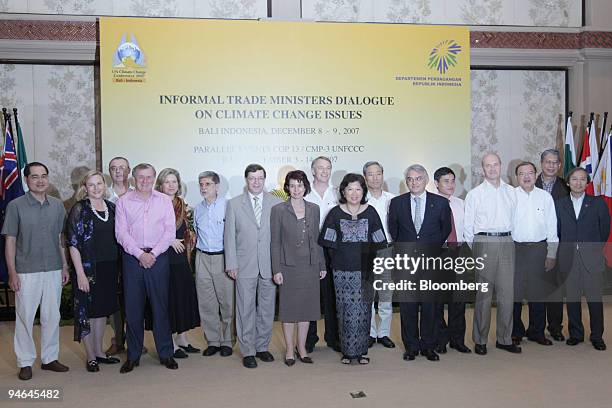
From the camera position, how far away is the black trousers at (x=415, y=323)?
5.01 m

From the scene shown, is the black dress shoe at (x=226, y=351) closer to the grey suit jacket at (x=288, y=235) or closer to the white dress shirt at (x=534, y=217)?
the grey suit jacket at (x=288, y=235)

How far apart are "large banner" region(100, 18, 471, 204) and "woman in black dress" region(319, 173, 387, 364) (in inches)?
81.8

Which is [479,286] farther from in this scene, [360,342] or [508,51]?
[508,51]

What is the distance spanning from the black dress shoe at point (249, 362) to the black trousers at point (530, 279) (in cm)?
213

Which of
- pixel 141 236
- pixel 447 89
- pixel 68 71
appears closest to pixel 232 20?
pixel 68 71

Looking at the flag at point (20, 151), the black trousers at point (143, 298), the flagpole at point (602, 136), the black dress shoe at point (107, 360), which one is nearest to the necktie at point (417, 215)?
the black trousers at point (143, 298)

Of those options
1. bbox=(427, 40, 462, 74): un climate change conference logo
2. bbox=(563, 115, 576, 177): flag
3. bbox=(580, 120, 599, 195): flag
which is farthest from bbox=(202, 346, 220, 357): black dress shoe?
bbox=(580, 120, 599, 195): flag

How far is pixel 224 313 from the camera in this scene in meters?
5.30

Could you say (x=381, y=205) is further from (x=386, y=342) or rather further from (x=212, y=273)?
(x=212, y=273)

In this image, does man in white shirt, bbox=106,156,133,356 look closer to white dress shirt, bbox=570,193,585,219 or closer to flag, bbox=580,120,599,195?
white dress shirt, bbox=570,193,585,219

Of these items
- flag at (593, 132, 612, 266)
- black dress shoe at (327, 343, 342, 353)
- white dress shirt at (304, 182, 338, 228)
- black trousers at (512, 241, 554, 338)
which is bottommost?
black dress shoe at (327, 343, 342, 353)

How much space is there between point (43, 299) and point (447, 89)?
14.7 ft

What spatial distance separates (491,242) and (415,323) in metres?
0.85

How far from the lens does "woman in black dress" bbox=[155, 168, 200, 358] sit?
5.05m
